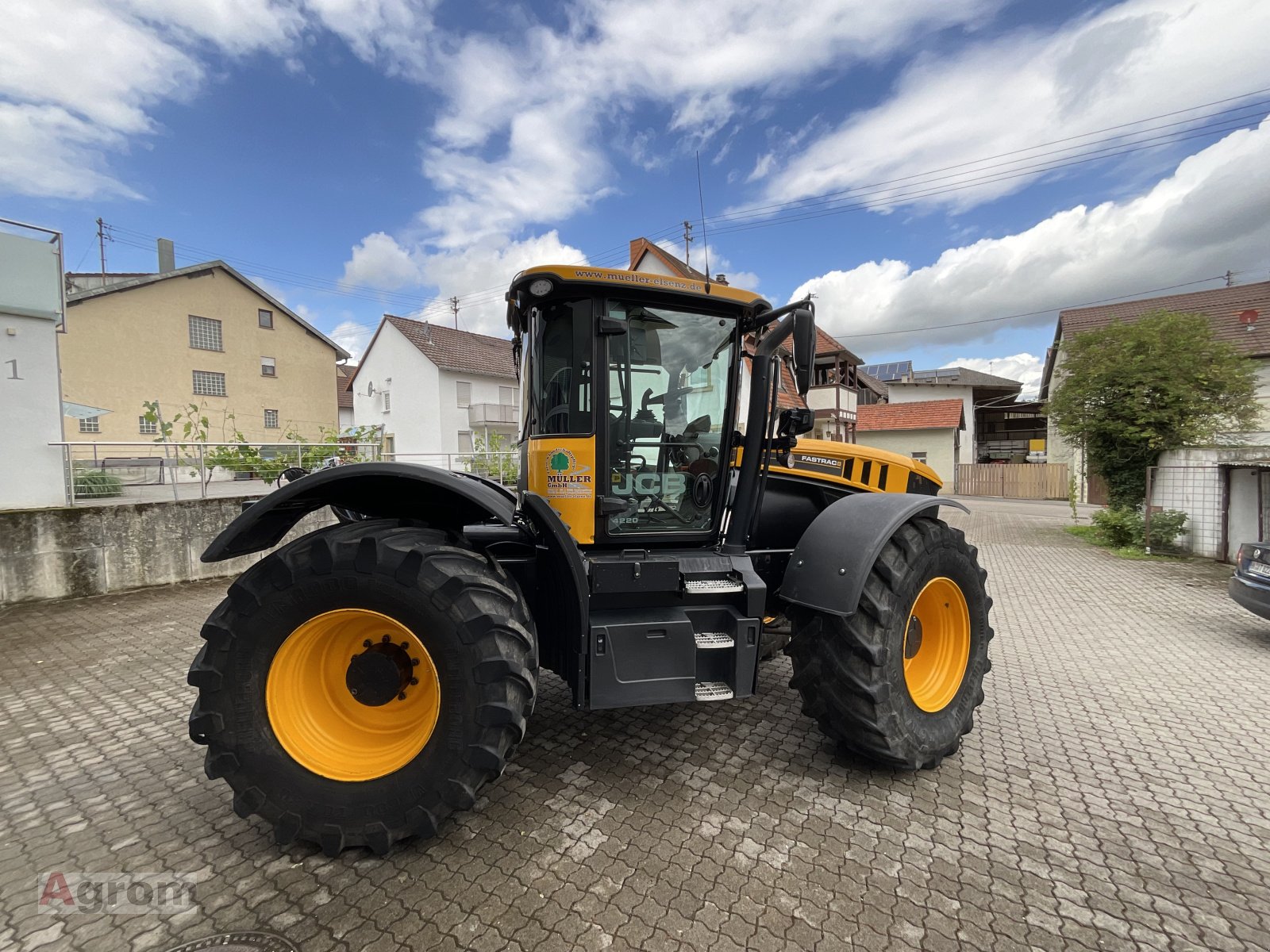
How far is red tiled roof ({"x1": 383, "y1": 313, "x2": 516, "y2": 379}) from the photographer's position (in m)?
28.3

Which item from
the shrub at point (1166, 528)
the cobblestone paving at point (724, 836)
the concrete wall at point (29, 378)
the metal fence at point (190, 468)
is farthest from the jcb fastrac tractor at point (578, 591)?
the shrub at point (1166, 528)

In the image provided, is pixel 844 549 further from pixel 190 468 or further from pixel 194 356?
pixel 194 356

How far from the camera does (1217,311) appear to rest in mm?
21641

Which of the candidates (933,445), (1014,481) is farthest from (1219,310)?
(933,445)

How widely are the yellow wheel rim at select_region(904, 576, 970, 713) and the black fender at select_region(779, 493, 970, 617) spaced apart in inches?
18.6

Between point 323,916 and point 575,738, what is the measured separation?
1418 mm

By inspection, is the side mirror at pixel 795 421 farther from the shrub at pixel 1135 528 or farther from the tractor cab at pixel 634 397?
the shrub at pixel 1135 528

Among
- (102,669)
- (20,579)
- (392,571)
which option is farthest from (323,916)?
(20,579)

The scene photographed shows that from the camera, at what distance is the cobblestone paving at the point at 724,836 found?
1889 millimetres

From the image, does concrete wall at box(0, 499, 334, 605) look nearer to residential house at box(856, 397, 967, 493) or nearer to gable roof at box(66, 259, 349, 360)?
gable roof at box(66, 259, 349, 360)

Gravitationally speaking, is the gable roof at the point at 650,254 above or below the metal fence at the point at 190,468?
above

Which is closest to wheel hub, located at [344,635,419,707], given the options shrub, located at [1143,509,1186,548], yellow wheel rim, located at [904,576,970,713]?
yellow wheel rim, located at [904,576,970,713]

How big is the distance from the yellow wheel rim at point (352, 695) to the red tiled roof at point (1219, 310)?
2152 cm

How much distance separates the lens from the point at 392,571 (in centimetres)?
220
